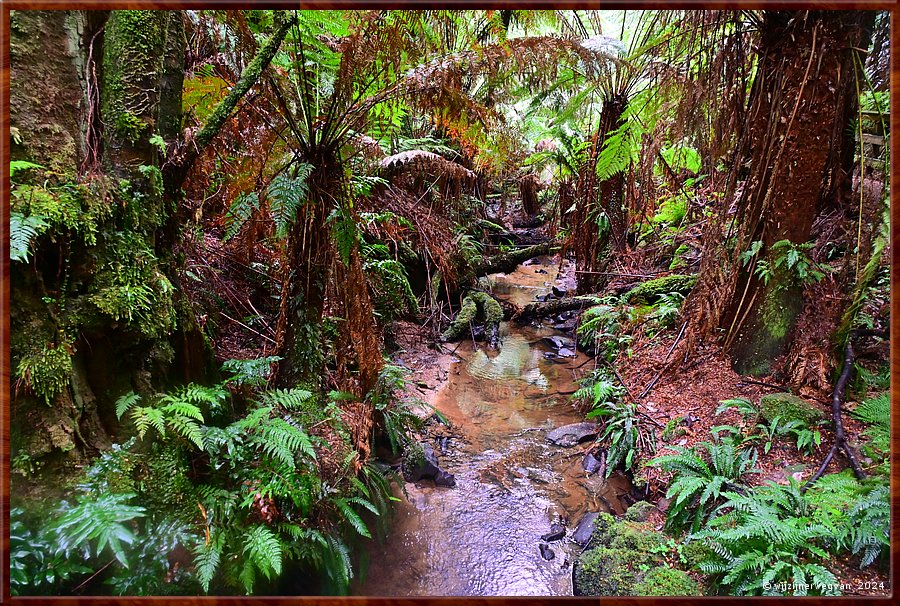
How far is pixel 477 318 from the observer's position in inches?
249

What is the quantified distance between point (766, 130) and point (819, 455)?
6.74 ft

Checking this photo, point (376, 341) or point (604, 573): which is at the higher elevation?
point (376, 341)

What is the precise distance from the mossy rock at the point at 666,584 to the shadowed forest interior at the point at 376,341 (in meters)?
0.02

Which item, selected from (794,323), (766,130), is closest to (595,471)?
(794,323)

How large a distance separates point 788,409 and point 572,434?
1.60 meters

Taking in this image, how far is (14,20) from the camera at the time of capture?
1402mm

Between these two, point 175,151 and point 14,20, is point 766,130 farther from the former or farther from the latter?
point 14,20

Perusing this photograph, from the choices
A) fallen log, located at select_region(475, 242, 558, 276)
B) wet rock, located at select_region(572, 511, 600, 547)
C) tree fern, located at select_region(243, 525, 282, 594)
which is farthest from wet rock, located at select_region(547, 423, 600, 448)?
fallen log, located at select_region(475, 242, 558, 276)

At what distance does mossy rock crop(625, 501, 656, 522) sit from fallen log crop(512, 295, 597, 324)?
156 inches

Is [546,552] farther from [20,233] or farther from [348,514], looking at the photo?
[20,233]

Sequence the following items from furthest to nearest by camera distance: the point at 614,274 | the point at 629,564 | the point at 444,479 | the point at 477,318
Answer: the point at 477,318 < the point at 614,274 < the point at 444,479 < the point at 629,564

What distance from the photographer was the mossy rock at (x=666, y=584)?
182 cm

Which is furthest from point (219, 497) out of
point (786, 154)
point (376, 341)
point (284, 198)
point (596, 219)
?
point (596, 219)

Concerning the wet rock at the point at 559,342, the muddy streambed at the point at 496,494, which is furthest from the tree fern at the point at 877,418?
the wet rock at the point at 559,342
